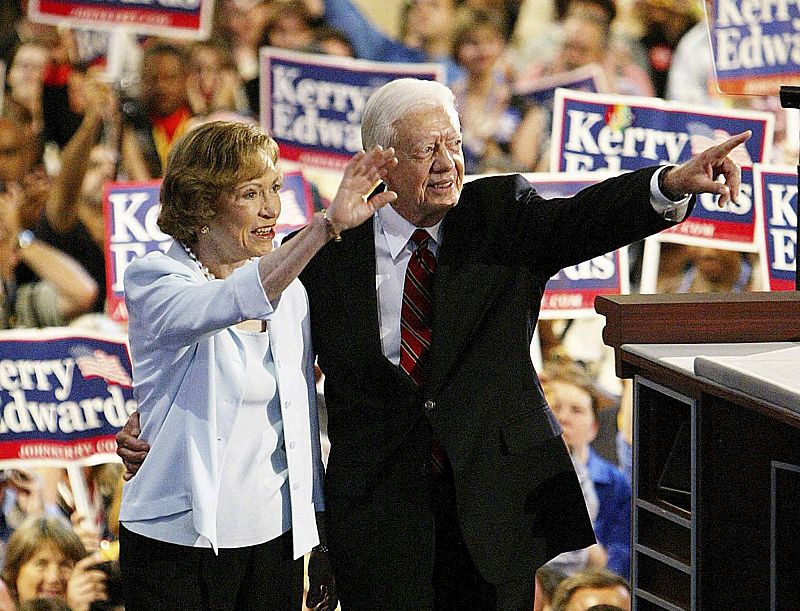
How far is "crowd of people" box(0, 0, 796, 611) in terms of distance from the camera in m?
3.34

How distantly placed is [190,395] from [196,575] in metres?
0.30

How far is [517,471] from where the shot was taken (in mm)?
2127

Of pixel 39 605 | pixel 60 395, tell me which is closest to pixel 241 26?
pixel 60 395

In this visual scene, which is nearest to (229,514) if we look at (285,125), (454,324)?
(454,324)

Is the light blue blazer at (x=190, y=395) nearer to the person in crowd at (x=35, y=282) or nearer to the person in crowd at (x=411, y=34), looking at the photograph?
the person in crowd at (x=35, y=282)

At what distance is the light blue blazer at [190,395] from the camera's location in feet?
6.26

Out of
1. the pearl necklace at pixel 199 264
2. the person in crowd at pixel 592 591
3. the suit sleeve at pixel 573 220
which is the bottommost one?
the person in crowd at pixel 592 591

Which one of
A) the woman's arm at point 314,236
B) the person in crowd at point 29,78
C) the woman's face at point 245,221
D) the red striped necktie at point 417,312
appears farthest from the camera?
the person in crowd at point 29,78

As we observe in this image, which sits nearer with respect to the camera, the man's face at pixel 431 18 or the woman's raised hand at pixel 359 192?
the woman's raised hand at pixel 359 192

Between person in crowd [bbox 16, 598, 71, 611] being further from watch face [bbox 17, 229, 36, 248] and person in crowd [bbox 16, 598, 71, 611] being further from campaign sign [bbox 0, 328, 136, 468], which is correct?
watch face [bbox 17, 229, 36, 248]

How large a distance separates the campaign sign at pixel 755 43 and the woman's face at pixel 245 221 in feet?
6.17

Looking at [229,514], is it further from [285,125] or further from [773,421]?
[285,125]

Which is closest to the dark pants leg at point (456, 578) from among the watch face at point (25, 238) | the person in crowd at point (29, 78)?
the watch face at point (25, 238)

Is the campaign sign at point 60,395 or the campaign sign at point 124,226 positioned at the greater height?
the campaign sign at point 124,226
